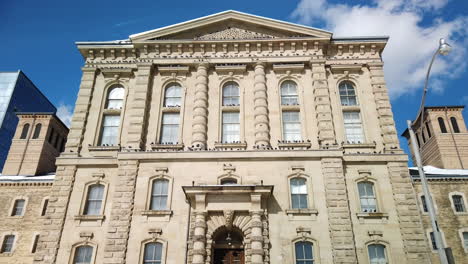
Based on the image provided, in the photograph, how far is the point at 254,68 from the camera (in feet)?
85.7

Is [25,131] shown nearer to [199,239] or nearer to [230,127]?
[230,127]

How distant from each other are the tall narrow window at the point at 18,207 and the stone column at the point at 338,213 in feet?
84.1

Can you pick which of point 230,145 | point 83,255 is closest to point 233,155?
point 230,145

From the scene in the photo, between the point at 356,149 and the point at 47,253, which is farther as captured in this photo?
the point at 356,149

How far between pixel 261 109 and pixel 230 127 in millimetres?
2434

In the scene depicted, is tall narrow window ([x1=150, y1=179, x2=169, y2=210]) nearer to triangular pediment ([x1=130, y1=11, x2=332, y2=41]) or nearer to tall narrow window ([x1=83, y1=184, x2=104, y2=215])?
tall narrow window ([x1=83, y1=184, x2=104, y2=215])

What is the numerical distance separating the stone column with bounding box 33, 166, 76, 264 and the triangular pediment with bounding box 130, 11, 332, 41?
10.9 metres

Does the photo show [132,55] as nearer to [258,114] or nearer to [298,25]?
[258,114]

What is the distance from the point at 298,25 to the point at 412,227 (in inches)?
612

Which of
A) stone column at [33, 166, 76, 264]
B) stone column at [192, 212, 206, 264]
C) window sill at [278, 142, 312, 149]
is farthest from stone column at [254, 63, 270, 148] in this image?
stone column at [33, 166, 76, 264]

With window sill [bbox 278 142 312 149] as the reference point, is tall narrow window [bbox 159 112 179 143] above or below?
above

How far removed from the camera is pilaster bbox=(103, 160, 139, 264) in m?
20.2

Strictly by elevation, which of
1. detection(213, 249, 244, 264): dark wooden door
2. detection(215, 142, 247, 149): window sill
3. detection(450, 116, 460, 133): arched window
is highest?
detection(450, 116, 460, 133): arched window

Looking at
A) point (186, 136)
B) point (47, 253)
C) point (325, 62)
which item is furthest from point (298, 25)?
point (47, 253)
